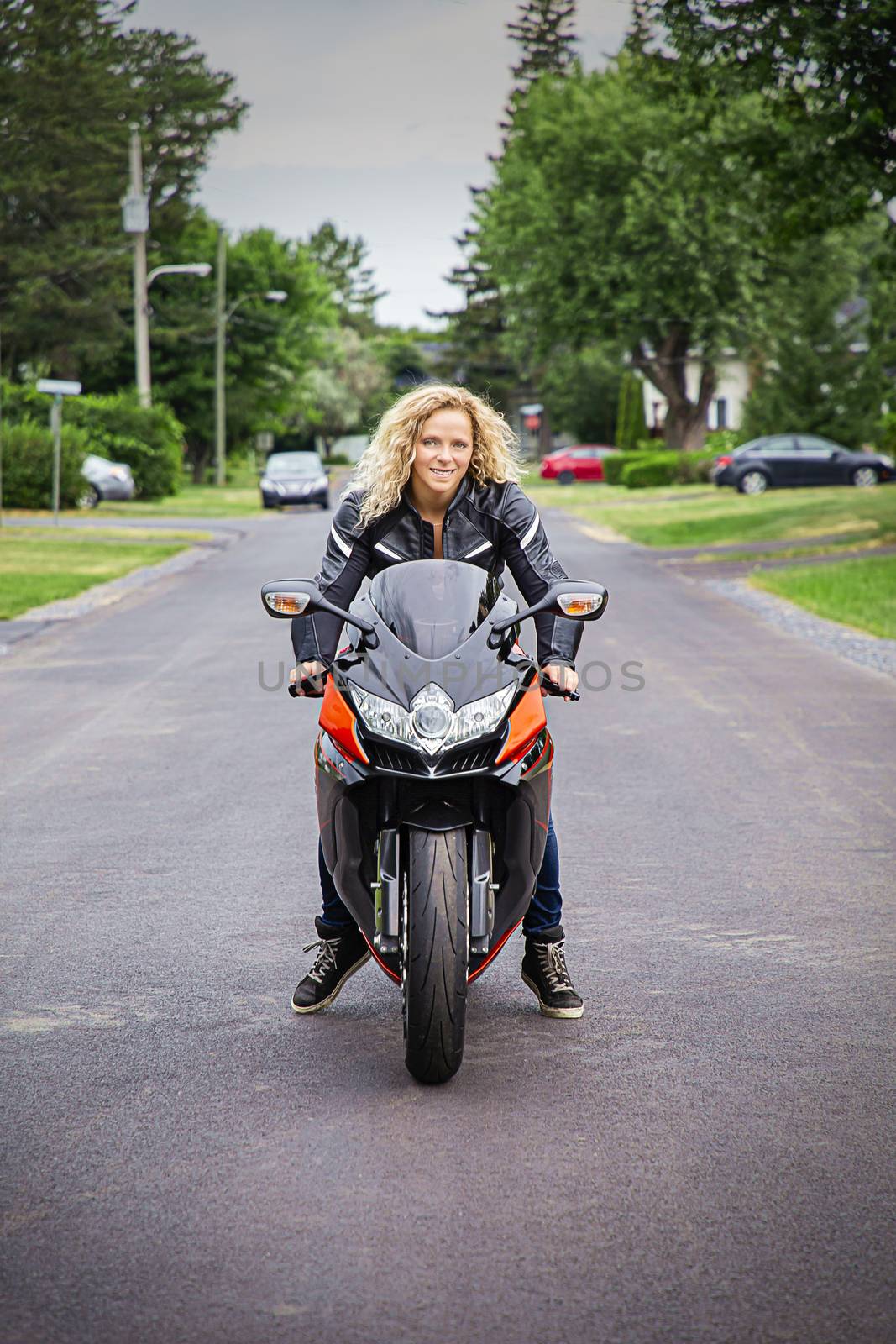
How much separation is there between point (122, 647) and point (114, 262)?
128ft

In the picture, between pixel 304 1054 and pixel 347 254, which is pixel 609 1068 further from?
pixel 347 254

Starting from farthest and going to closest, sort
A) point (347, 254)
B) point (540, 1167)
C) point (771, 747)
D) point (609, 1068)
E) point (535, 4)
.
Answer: point (347, 254) → point (535, 4) → point (771, 747) → point (609, 1068) → point (540, 1167)

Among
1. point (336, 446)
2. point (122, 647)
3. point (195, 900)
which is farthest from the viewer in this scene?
point (336, 446)

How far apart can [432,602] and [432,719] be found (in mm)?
362

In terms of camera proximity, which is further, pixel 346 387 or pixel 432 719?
pixel 346 387

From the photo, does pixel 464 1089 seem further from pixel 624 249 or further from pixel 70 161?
pixel 624 249

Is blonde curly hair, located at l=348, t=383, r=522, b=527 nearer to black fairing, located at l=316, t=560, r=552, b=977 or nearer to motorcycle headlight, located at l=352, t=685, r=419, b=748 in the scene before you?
black fairing, located at l=316, t=560, r=552, b=977

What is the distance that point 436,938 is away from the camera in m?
3.90

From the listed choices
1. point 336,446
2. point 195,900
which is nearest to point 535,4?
point 336,446

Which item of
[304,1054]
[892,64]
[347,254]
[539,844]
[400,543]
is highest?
[347,254]

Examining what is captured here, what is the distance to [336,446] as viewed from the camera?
10769 cm

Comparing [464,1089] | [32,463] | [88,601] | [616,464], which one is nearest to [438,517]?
[464,1089]

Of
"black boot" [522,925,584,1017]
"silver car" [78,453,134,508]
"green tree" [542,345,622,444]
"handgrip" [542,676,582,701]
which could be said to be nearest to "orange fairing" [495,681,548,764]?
"handgrip" [542,676,582,701]

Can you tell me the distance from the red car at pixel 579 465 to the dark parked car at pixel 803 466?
19588 mm
